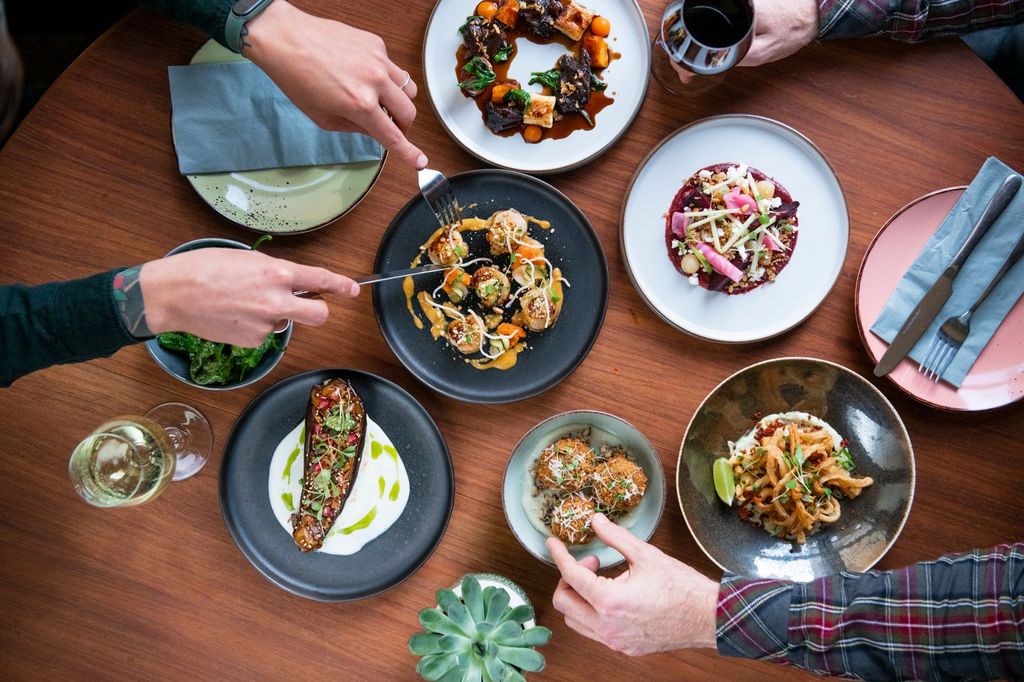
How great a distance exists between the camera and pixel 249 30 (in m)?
1.73

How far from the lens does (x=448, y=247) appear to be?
197 centimetres

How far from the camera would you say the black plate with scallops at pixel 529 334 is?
6.49 ft

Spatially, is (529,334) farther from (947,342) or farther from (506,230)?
(947,342)

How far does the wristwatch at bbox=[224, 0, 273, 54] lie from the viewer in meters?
1.71

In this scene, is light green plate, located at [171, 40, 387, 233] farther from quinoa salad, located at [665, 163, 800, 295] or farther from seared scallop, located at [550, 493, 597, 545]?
seared scallop, located at [550, 493, 597, 545]

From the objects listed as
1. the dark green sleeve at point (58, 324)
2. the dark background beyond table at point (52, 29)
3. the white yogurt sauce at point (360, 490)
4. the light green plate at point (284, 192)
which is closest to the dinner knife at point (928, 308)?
the white yogurt sauce at point (360, 490)

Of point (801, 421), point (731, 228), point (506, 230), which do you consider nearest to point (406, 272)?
point (506, 230)

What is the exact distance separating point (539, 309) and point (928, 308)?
1014 millimetres

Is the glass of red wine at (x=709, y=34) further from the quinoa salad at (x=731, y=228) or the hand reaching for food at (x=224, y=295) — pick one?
the hand reaching for food at (x=224, y=295)

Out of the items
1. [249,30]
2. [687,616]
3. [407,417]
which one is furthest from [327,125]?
[687,616]

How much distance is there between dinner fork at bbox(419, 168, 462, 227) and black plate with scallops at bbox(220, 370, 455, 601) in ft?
1.52

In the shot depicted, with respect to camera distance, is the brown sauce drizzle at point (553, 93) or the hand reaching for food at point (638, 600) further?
the brown sauce drizzle at point (553, 93)

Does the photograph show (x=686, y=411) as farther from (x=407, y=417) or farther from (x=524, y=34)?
(x=524, y=34)

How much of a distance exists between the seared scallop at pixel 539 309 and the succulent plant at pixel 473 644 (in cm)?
66
